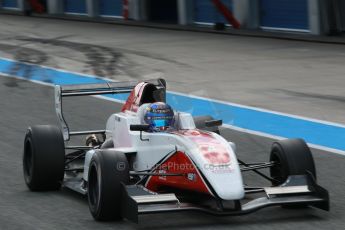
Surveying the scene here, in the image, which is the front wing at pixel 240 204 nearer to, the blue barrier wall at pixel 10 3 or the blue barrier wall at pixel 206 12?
the blue barrier wall at pixel 206 12

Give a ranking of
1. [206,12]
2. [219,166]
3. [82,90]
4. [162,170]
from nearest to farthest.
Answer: [219,166] < [162,170] < [82,90] < [206,12]

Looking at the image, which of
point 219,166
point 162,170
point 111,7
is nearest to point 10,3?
point 111,7

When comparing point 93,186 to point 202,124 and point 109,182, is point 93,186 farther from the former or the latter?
point 202,124

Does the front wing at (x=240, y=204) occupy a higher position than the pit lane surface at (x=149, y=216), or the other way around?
the front wing at (x=240, y=204)

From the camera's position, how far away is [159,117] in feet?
30.1

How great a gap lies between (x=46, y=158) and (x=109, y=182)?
144 centimetres

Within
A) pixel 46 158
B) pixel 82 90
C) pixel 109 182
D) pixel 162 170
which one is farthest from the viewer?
pixel 82 90

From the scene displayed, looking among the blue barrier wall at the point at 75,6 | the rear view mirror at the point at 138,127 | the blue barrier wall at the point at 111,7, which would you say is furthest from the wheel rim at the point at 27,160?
the blue barrier wall at the point at 75,6

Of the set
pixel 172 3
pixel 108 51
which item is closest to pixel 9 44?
pixel 108 51

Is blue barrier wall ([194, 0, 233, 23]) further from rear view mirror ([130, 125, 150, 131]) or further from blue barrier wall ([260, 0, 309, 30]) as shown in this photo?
rear view mirror ([130, 125, 150, 131])

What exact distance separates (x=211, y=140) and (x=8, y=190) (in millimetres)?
2498

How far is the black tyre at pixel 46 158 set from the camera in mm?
9625

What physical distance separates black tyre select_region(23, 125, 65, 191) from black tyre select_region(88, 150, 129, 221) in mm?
1132

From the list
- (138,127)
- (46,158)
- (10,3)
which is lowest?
(10,3)
